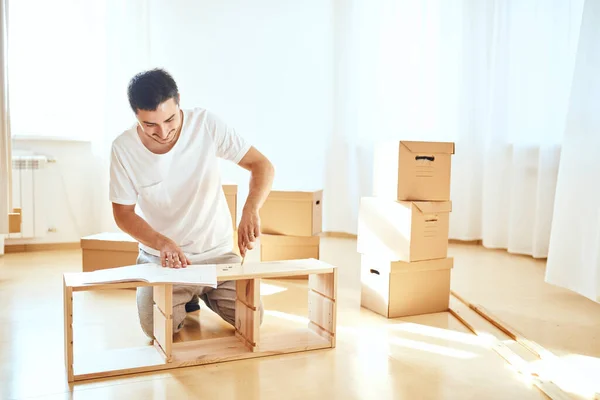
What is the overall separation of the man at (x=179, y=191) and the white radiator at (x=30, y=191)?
179 cm

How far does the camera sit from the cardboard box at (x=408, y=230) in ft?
7.64

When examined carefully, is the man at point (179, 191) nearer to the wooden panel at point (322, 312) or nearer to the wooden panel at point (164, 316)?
the wooden panel at point (164, 316)

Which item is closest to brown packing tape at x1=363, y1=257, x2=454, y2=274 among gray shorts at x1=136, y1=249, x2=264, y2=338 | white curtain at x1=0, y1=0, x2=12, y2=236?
gray shorts at x1=136, y1=249, x2=264, y2=338

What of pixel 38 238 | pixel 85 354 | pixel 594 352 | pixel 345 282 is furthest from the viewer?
pixel 38 238

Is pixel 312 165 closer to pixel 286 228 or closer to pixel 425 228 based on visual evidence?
pixel 286 228

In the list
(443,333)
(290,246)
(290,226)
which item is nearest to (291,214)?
(290,226)

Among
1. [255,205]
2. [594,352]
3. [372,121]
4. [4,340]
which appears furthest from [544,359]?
[372,121]

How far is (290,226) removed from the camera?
10.1 ft

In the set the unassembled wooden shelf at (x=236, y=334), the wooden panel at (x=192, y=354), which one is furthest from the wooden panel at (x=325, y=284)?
the wooden panel at (x=192, y=354)

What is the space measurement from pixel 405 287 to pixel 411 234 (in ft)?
0.75

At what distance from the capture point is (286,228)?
307 centimetres

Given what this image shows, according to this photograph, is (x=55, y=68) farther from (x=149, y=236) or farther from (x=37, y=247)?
(x=149, y=236)

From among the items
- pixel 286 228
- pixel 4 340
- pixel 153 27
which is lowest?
pixel 4 340

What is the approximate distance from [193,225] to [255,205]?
0.84 feet
